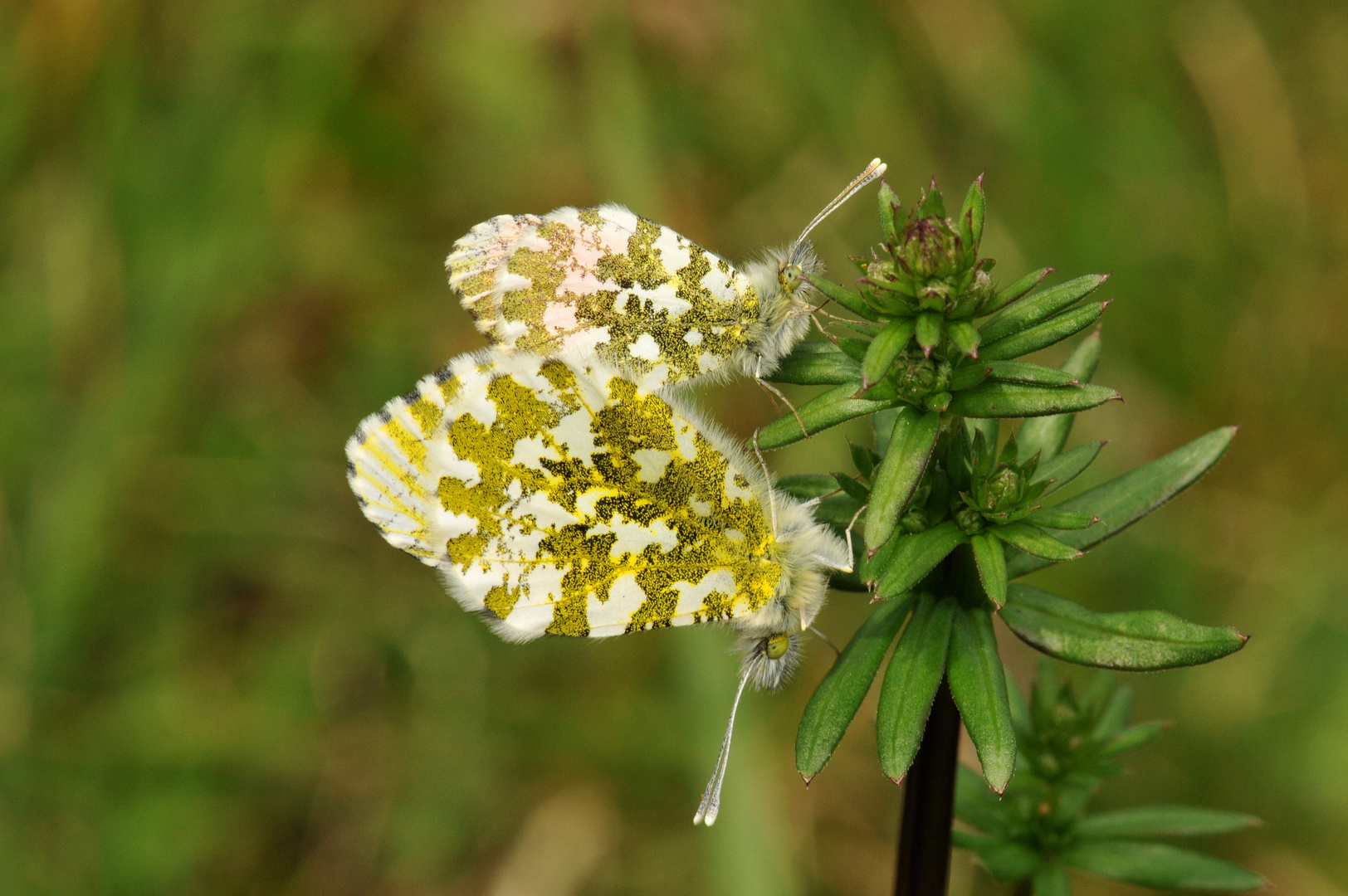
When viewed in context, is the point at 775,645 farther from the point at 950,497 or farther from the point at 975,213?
the point at 975,213

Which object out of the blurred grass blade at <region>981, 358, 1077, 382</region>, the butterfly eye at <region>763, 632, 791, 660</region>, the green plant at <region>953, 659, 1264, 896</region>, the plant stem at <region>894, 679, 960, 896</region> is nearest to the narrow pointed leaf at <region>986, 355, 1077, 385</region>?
the blurred grass blade at <region>981, 358, 1077, 382</region>

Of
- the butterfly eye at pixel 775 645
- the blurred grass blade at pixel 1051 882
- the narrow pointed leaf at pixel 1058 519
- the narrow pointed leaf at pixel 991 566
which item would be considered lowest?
the blurred grass blade at pixel 1051 882

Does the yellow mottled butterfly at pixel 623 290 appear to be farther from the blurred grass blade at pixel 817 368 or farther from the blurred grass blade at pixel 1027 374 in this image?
the blurred grass blade at pixel 1027 374

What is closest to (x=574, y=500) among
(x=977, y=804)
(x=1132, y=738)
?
(x=977, y=804)

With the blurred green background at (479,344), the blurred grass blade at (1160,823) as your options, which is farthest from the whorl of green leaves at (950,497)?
the blurred green background at (479,344)

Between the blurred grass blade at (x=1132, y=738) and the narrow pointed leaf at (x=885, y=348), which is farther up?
the narrow pointed leaf at (x=885, y=348)

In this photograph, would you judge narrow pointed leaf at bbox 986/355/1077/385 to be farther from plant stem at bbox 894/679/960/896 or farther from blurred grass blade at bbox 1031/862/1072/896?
blurred grass blade at bbox 1031/862/1072/896

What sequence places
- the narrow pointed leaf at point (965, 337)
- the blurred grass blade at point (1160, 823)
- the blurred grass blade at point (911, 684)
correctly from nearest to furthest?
the narrow pointed leaf at point (965, 337)
the blurred grass blade at point (911, 684)
the blurred grass blade at point (1160, 823)

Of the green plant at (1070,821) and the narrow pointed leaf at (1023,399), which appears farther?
the green plant at (1070,821)
